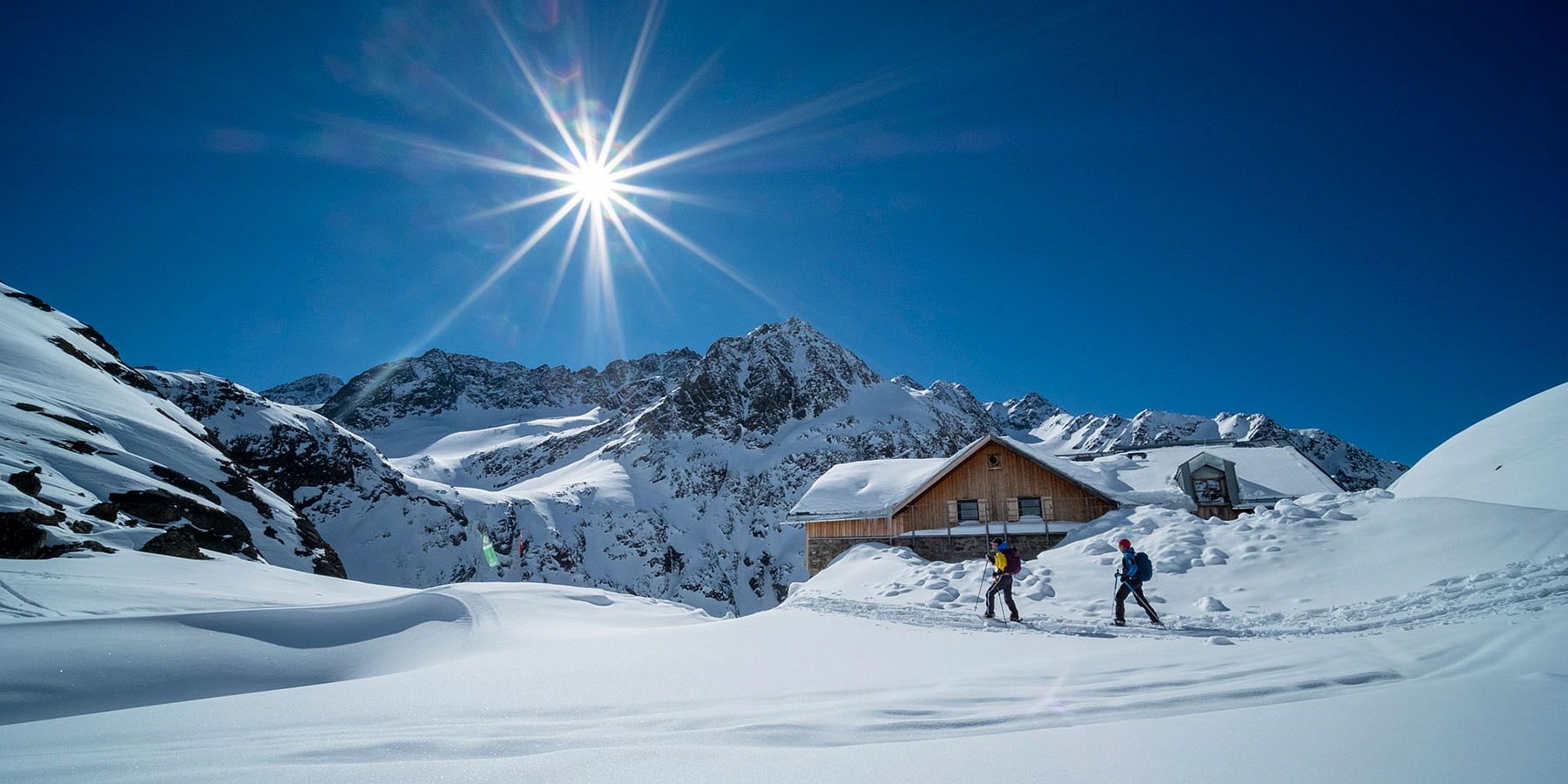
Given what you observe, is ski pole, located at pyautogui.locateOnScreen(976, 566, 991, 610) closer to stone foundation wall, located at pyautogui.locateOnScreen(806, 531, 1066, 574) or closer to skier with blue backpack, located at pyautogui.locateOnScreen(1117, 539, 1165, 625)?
skier with blue backpack, located at pyautogui.locateOnScreen(1117, 539, 1165, 625)

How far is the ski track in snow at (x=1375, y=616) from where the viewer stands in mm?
6672

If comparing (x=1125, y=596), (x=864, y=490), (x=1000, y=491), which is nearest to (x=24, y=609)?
(x=1125, y=596)

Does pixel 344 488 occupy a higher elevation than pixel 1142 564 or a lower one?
higher

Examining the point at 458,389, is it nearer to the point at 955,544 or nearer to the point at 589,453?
the point at 589,453

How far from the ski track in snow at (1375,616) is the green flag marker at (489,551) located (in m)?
57.0

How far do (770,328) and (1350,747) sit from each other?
13498cm

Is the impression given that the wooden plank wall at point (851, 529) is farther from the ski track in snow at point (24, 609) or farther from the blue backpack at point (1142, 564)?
the ski track in snow at point (24, 609)

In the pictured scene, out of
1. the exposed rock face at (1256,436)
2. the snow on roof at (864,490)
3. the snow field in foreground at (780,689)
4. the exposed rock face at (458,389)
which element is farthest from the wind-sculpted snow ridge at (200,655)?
the exposed rock face at (1256,436)

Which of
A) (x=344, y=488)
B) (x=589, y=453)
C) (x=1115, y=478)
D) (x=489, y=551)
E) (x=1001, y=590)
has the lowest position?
(x=489, y=551)

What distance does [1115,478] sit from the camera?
24891mm

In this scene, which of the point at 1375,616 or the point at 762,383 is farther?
the point at 762,383

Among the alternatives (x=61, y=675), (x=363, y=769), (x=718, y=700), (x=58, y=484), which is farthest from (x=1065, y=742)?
(x=58, y=484)

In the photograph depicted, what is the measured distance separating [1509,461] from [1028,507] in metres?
13.2

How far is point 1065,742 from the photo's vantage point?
2.71 metres
